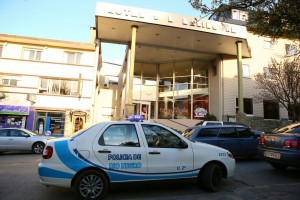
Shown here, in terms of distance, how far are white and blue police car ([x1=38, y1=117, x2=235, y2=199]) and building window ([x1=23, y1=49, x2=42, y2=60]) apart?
19.4m

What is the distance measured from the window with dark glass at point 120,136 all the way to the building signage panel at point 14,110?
18.0 m

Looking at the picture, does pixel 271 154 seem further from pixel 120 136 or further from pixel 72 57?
pixel 72 57

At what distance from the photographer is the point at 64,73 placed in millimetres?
22125

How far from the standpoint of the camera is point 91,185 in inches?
197

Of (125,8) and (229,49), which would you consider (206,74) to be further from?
(125,8)

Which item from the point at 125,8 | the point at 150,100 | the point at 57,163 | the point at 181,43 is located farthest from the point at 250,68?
the point at 57,163

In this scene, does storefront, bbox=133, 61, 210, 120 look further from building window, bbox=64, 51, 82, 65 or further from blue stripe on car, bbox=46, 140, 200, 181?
blue stripe on car, bbox=46, 140, 200, 181

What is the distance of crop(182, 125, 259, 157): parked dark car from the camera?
31.7 ft

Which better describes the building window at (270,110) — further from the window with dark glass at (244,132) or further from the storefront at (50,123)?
the storefront at (50,123)

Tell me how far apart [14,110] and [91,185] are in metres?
18.5

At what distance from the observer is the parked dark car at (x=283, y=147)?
663cm

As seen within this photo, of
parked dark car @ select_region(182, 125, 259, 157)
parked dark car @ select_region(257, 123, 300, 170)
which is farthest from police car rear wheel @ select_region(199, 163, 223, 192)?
parked dark car @ select_region(182, 125, 259, 157)

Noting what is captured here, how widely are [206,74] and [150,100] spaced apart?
6912 mm

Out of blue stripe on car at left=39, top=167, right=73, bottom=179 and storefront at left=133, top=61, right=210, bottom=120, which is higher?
storefront at left=133, top=61, right=210, bottom=120
